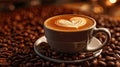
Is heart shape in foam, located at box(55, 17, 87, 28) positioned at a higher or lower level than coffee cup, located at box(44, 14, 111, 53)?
higher

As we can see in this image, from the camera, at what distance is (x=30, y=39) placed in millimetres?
642

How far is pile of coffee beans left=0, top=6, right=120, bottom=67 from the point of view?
20.6 inches

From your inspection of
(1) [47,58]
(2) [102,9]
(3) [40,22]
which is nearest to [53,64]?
(1) [47,58]

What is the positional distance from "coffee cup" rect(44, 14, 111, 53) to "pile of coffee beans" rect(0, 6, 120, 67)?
0.02 meters

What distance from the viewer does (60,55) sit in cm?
53

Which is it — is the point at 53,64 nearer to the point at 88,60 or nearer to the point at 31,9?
the point at 88,60

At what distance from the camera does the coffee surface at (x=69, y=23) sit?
1.72ft

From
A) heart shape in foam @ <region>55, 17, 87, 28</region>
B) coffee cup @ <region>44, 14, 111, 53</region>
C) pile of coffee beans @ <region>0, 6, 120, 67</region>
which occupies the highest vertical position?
heart shape in foam @ <region>55, 17, 87, 28</region>

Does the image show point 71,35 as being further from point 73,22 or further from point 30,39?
point 30,39

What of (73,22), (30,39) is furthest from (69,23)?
(30,39)

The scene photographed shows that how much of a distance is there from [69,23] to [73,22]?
0.01 metres

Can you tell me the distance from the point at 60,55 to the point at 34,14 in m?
0.36

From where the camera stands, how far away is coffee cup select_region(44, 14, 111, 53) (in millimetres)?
507

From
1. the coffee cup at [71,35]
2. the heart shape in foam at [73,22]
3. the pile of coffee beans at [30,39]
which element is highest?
the heart shape in foam at [73,22]
